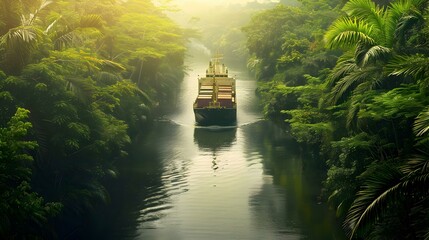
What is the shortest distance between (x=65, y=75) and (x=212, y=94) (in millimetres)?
27828

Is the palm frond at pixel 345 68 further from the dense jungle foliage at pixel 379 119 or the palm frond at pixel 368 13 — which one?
the palm frond at pixel 368 13

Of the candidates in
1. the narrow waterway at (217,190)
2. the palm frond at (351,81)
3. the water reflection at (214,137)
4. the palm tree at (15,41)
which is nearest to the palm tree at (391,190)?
the palm frond at (351,81)

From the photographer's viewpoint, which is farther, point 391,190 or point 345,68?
point 345,68

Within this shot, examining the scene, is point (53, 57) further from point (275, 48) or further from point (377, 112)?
point (275, 48)

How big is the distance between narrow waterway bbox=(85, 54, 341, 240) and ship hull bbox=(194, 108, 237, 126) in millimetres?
1136

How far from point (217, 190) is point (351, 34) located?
13918 millimetres

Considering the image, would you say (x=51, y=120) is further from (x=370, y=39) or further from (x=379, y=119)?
(x=370, y=39)

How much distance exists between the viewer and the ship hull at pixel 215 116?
49.5 metres

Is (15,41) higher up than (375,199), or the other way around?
(15,41)

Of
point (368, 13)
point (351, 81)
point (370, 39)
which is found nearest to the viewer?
point (370, 39)

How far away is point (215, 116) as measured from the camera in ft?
164

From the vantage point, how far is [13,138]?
17391 mm

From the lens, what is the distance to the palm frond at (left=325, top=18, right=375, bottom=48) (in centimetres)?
2105

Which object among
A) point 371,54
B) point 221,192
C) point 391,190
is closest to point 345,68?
point 371,54
